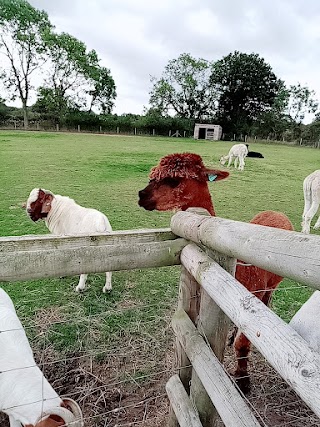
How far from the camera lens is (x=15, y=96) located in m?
41.9

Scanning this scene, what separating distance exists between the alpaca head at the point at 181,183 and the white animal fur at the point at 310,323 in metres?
1.01

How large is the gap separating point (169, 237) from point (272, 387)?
1812mm

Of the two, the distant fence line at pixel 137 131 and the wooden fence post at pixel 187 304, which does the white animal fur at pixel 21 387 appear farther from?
the distant fence line at pixel 137 131

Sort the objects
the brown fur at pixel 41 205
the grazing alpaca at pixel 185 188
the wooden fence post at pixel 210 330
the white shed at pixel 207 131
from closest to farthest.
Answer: the wooden fence post at pixel 210 330 → the grazing alpaca at pixel 185 188 → the brown fur at pixel 41 205 → the white shed at pixel 207 131

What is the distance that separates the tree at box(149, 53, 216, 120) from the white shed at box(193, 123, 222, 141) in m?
5.55

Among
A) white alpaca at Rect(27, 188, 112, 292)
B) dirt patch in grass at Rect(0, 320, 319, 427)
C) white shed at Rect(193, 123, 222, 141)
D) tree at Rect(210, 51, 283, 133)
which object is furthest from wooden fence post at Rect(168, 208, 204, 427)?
tree at Rect(210, 51, 283, 133)

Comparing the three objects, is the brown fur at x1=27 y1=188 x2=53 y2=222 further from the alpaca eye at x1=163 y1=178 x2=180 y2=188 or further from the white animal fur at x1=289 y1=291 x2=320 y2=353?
the white animal fur at x1=289 y1=291 x2=320 y2=353

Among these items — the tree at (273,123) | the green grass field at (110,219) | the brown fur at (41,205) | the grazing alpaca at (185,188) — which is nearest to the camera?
the grazing alpaca at (185,188)

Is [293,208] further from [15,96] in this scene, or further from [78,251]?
[15,96]

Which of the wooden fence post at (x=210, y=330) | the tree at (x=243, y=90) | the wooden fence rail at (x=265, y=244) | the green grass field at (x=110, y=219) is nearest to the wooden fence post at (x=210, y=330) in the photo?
the wooden fence post at (x=210, y=330)

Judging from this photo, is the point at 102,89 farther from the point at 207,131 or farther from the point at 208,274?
the point at 208,274

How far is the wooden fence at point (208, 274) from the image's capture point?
869mm

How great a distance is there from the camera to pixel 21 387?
1761 mm

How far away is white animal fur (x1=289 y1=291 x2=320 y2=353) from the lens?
1662 mm
